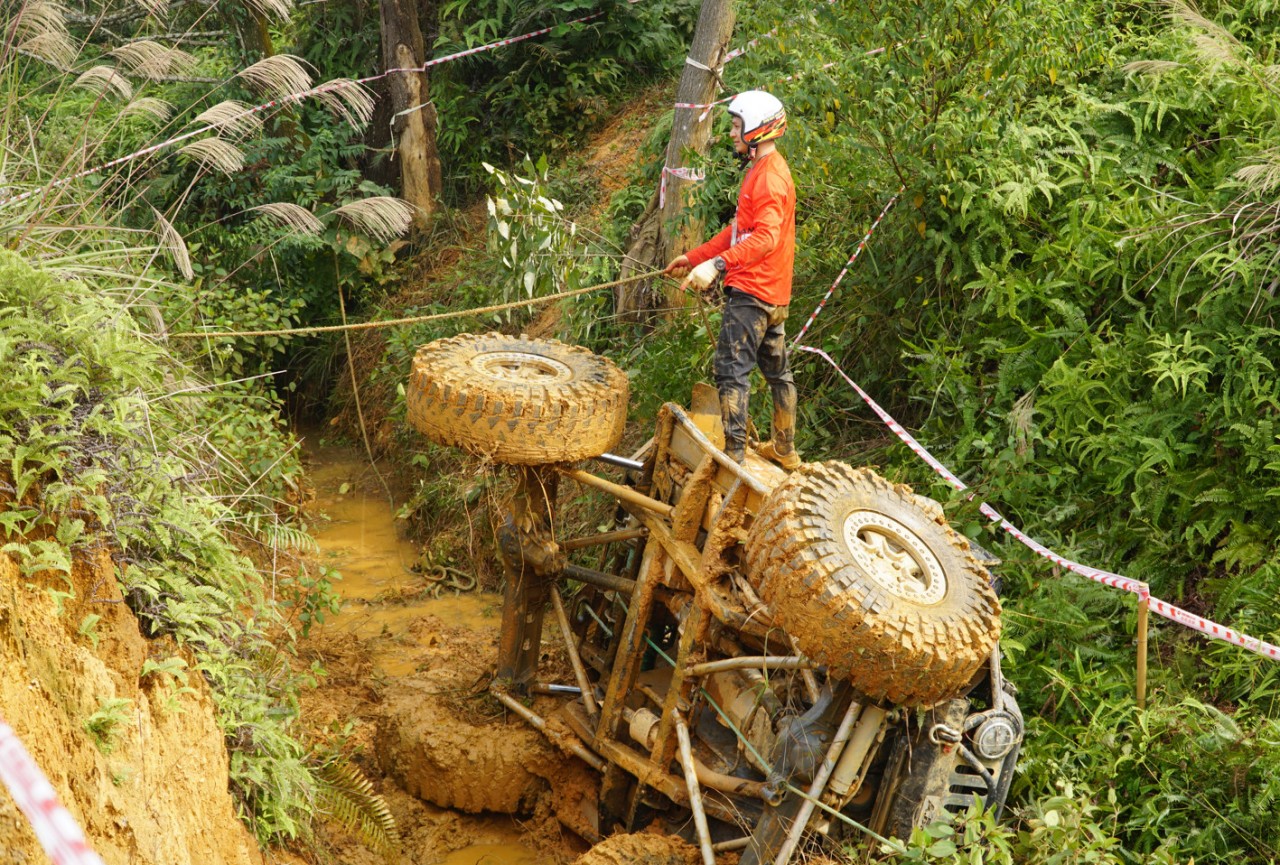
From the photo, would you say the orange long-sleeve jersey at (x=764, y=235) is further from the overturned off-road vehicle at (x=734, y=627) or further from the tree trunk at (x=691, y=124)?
the tree trunk at (x=691, y=124)

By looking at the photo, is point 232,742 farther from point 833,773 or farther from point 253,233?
point 253,233

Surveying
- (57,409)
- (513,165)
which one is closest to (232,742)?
(57,409)

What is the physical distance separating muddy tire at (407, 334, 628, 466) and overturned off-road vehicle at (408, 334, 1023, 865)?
0.03 feet

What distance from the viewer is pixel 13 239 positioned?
4957 millimetres

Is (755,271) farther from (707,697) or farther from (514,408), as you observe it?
(707,697)

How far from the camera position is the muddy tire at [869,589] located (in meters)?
3.87

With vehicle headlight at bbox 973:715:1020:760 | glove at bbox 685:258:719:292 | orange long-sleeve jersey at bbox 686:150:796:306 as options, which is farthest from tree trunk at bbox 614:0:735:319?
vehicle headlight at bbox 973:715:1020:760

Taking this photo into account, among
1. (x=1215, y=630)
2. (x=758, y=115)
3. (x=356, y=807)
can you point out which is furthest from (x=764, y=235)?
(x=356, y=807)

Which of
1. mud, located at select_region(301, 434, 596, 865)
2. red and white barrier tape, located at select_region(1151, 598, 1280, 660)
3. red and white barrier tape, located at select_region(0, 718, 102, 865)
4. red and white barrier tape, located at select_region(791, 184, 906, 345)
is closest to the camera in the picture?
red and white barrier tape, located at select_region(0, 718, 102, 865)

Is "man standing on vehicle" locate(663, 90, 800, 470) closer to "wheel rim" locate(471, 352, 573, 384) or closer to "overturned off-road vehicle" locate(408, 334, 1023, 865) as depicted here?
"overturned off-road vehicle" locate(408, 334, 1023, 865)

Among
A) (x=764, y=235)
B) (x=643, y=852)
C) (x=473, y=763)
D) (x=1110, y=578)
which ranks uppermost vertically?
(x=764, y=235)

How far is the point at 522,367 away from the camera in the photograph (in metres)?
5.81

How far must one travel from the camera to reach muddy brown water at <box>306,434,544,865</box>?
784cm

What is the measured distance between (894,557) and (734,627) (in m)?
0.80
